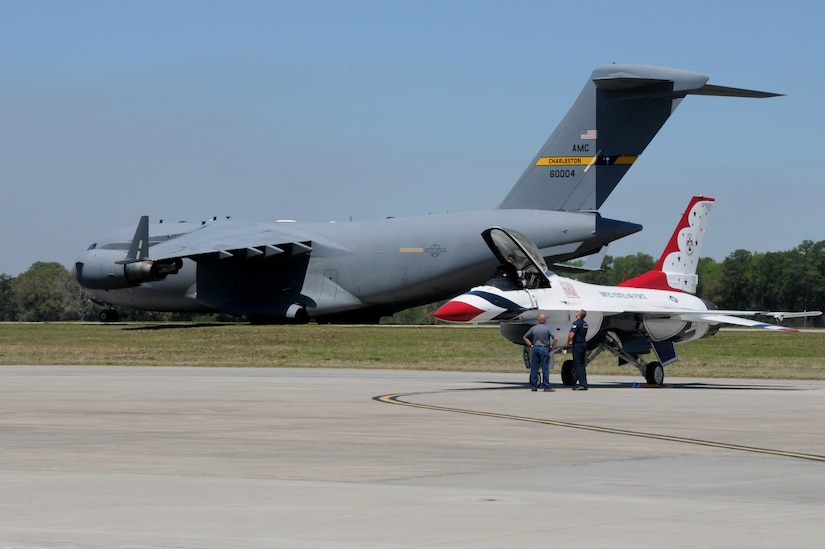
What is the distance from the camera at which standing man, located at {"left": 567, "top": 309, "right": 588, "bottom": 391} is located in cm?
2835

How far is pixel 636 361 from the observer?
30.4 m

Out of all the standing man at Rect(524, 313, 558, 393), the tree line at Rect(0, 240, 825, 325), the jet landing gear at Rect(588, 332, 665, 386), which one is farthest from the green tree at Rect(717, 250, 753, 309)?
the standing man at Rect(524, 313, 558, 393)

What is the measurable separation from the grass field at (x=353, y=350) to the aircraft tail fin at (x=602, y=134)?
20.9 ft

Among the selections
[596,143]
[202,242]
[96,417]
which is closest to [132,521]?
[96,417]

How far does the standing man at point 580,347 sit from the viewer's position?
28.4 m

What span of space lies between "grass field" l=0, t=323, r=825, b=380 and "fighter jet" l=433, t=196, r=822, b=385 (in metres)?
5.54

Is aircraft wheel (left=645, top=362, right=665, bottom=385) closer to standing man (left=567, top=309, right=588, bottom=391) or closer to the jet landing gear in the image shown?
the jet landing gear

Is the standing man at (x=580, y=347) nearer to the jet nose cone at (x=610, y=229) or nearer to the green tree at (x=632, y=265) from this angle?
the jet nose cone at (x=610, y=229)

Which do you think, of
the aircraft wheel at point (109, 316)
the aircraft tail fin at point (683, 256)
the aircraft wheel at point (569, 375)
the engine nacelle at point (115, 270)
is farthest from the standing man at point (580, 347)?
the aircraft wheel at point (109, 316)

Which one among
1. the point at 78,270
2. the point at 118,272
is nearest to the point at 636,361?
the point at 118,272

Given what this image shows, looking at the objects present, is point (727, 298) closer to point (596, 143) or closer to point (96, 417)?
point (596, 143)

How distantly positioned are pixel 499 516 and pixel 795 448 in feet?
22.9

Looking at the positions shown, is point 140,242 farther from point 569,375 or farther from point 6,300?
point 6,300

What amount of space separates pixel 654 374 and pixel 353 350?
17696 millimetres
